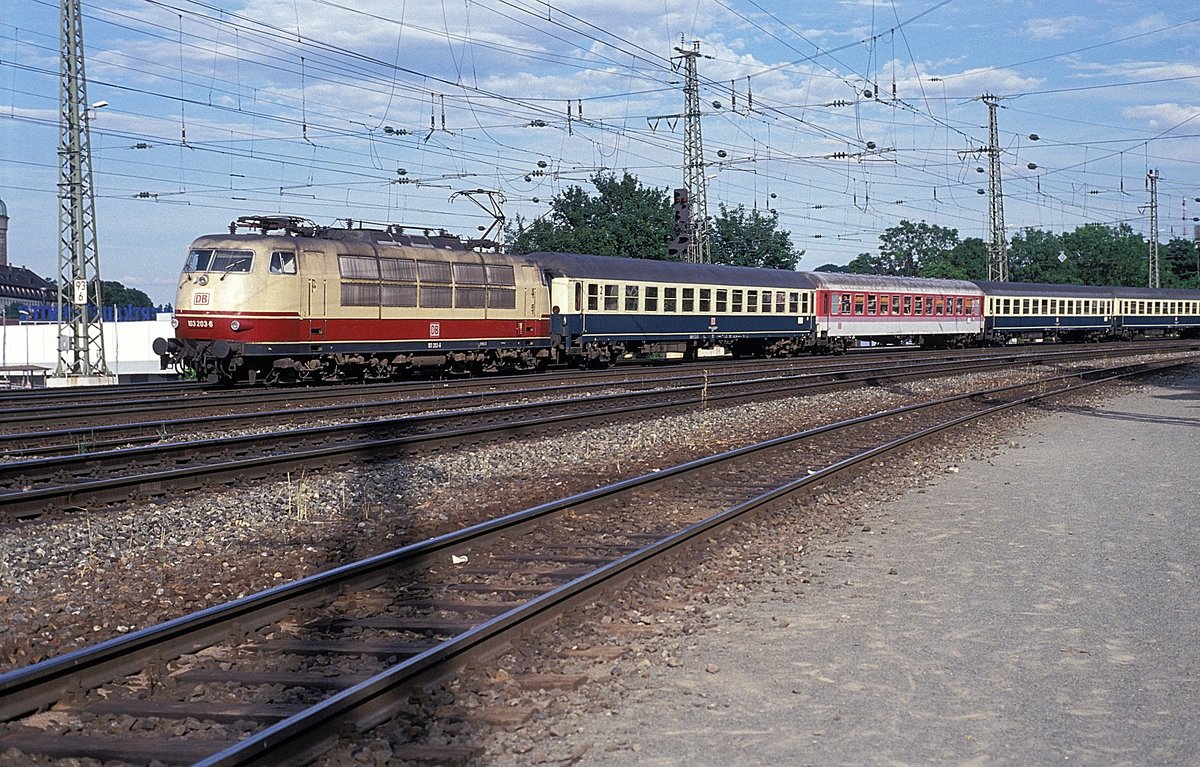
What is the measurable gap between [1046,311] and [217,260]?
48.4 meters

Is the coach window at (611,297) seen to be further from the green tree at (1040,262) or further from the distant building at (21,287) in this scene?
the distant building at (21,287)

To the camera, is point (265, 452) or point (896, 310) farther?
point (896, 310)

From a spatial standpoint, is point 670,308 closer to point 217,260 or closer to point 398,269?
point 398,269

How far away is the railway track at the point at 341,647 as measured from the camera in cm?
507

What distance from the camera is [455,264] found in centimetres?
2772

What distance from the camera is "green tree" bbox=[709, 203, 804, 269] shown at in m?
87.4

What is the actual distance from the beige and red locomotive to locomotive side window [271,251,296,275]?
0.02m

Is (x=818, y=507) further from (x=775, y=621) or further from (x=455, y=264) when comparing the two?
(x=455, y=264)

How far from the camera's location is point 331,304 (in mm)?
24281

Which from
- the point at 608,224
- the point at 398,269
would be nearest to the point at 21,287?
the point at 608,224

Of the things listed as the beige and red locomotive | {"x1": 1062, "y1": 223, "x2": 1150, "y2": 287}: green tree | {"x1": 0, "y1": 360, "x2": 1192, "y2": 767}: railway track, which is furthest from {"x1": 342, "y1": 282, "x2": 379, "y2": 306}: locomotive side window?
{"x1": 1062, "y1": 223, "x2": 1150, "y2": 287}: green tree

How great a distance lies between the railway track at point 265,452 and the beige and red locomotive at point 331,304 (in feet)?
14.6

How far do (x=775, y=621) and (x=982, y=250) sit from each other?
12761 centimetres

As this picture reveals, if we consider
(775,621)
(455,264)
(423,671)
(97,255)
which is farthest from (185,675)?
(97,255)
